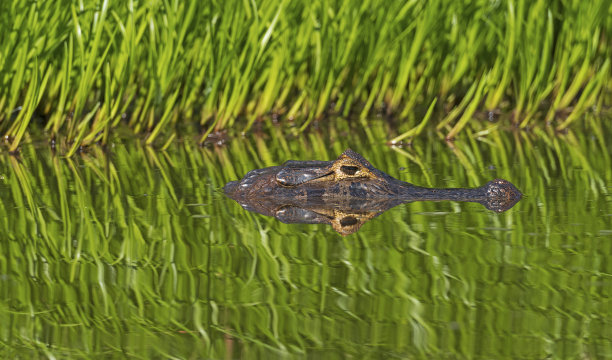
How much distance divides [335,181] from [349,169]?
9 cm

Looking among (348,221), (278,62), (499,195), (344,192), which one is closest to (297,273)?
(348,221)

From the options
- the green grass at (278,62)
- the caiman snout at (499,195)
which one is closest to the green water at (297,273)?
the caiman snout at (499,195)

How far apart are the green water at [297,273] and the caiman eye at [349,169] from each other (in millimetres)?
298

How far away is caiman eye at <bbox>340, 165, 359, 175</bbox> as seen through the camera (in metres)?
5.11

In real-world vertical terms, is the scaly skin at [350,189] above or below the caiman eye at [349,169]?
below

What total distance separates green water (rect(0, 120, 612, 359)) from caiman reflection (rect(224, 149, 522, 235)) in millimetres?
104

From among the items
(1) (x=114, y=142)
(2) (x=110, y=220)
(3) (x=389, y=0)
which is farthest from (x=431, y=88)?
(2) (x=110, y=220)

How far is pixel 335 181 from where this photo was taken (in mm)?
5141

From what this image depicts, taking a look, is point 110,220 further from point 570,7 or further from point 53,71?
point 570,7

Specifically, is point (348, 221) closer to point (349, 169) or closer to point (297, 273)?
point (349, 169)

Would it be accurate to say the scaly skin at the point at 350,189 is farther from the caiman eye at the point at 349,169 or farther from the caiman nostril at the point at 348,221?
the caiman nostril at the point at 348,221

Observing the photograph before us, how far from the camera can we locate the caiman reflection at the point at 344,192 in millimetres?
5035

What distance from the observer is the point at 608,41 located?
8.27 m

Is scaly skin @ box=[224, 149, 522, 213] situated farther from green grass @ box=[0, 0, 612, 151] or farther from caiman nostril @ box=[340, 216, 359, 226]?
green grass @ box=[0, 0, 612, 151]
